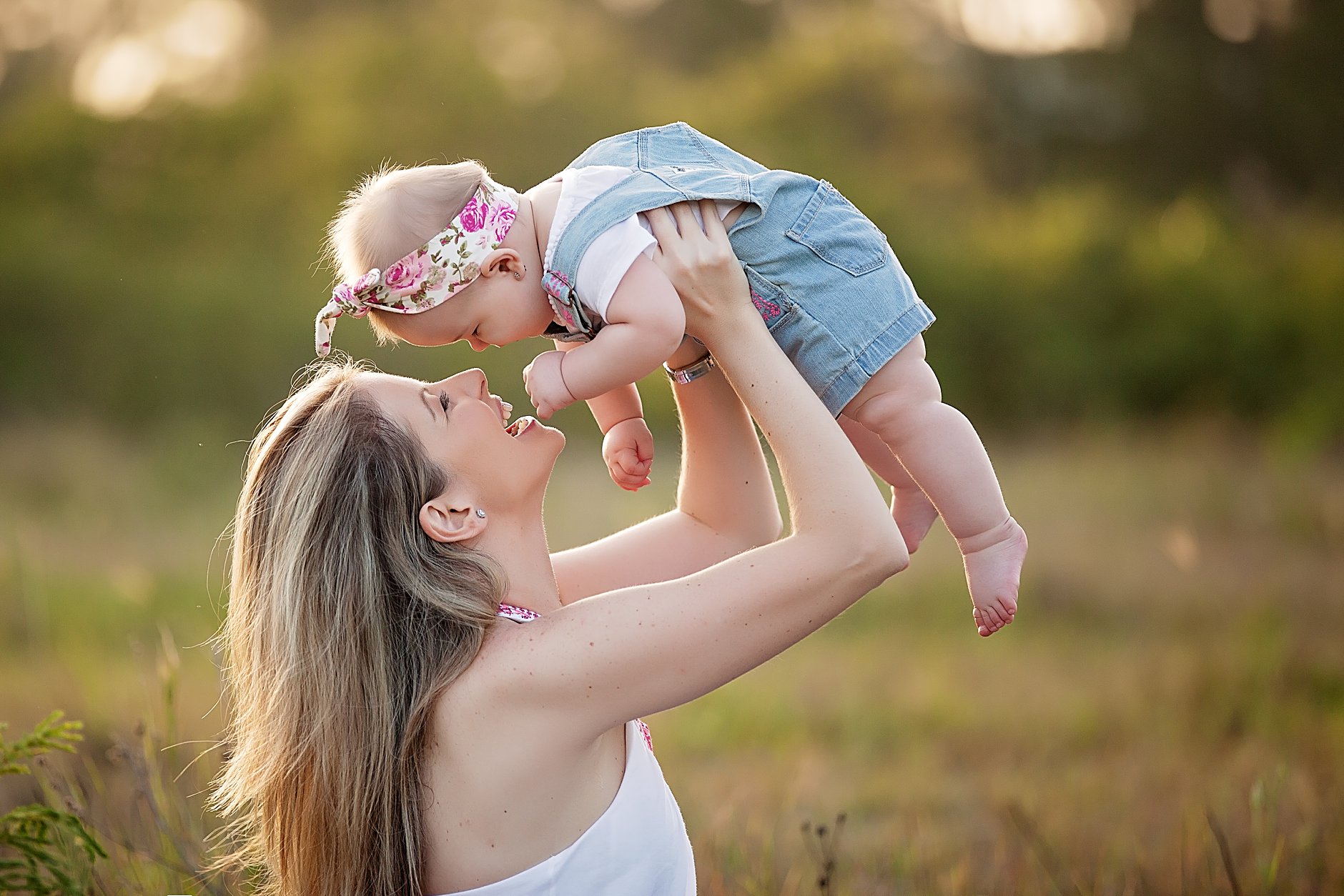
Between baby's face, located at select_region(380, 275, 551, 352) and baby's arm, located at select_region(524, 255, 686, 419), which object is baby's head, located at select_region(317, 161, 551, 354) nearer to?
baby's face, located at select_region(380, 275, 551, 352)

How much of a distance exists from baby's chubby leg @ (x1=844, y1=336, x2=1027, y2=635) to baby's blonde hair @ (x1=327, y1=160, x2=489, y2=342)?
2.41ft

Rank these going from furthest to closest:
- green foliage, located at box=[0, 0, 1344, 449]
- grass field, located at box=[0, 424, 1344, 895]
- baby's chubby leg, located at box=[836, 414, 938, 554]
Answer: green foliage, located at box=[0, 0, 1344, 449] < grass field, located at box=[0, 424, 1344, 895] < baby's chubby leg, located at box=[836, 414, 938, 554]

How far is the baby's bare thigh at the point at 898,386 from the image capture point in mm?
1924

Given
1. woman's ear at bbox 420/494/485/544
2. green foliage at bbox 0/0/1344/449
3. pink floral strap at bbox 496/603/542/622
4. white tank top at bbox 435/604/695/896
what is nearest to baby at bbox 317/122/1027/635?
woman's ear at bbox 420/494/485/544

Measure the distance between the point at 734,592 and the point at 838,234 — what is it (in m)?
0.61

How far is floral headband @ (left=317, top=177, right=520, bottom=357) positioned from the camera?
70.1 inches

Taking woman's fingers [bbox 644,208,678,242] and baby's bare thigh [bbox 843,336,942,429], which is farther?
baby's bare thigh [bbox 843,336,942,429]

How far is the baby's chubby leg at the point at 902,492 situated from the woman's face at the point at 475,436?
621mm

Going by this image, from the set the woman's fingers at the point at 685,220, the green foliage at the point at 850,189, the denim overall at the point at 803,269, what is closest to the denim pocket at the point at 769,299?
the denim overall at the point at 803,269

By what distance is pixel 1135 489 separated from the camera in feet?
28.2

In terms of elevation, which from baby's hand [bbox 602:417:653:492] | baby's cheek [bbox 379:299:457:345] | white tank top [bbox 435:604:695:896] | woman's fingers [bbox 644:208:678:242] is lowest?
white tank top [bbox 435:604:695:896]

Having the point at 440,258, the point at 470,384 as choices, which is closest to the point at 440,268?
the point at 440,258

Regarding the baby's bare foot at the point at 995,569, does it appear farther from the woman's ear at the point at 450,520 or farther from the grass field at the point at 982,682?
the woman's ear at the point at 450,520

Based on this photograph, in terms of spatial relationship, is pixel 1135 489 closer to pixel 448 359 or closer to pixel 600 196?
pixel 448 359
